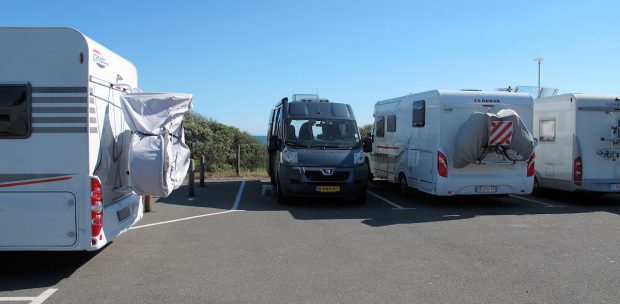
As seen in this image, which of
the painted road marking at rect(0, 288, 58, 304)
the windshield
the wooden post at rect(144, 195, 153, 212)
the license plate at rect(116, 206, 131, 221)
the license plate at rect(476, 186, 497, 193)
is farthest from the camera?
the windshield

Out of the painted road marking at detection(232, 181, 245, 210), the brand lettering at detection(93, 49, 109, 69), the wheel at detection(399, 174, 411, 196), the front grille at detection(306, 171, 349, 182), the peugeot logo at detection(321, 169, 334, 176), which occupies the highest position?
the brand lettering at detection(93, 49, 109, 69)

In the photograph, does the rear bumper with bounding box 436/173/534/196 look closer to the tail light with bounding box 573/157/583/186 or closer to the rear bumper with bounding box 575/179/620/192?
the tail light with bounding box 573/157/583/186

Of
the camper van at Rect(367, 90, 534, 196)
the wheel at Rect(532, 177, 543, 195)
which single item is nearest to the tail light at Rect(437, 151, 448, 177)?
the camper van at Rect(367, 90, 534, 196)

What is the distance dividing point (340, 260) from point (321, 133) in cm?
560

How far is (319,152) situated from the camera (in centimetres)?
1127

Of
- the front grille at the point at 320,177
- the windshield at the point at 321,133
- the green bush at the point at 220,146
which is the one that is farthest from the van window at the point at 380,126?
the green bush at the point at 220,146

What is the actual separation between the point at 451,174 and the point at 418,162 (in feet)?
3.89

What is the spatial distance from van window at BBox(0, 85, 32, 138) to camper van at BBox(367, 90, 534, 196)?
25.7 feet

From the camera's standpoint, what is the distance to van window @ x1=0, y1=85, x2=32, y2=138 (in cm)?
549

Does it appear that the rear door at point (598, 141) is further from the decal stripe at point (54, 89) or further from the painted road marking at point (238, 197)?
the decal stripe at point (54, 89)

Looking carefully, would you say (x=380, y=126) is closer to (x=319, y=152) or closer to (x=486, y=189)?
(x=319, y=152)

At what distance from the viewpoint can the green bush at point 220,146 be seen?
22.9 m

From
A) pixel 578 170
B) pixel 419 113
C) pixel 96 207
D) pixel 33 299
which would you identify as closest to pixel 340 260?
pixel 96 207

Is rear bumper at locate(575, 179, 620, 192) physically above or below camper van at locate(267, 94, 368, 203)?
below
